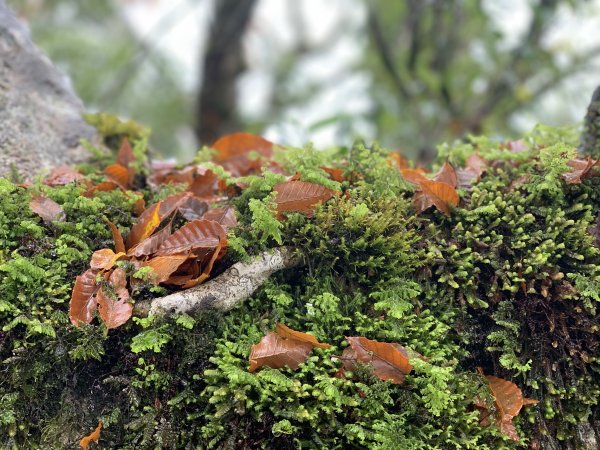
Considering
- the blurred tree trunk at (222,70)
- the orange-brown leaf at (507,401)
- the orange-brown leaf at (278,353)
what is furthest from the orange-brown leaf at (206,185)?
the blurred tree trunk at (222,70)

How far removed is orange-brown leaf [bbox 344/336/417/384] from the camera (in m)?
1.61

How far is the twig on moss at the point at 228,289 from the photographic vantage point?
1.66 metres

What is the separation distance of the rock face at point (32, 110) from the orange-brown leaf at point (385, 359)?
157 centimetres

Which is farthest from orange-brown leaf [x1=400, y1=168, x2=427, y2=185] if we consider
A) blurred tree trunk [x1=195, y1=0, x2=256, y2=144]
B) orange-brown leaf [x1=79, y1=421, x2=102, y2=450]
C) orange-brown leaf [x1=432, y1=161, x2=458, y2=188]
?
blurred tree trunk [x1=195, y1=0, x2=256, y2=144]

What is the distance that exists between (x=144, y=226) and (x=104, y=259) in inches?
7.6

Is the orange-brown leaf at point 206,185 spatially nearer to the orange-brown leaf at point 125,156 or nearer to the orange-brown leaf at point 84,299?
the orange-brown leaf at point 125,156

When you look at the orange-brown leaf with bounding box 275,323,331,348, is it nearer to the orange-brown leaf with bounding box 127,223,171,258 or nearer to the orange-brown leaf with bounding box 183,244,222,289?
the orange-brown leaf with bounding box 183,244,222,289

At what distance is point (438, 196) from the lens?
197cm

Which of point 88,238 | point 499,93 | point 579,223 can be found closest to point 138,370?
point 88,238

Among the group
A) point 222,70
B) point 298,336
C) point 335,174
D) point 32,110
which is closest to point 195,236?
point 298,336

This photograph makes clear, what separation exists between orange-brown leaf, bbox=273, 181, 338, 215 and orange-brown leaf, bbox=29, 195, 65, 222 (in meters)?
0.76

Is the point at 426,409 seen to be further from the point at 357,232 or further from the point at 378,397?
the point at 357,232

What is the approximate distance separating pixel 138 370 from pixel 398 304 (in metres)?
0.82

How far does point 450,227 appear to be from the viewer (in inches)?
77.7
